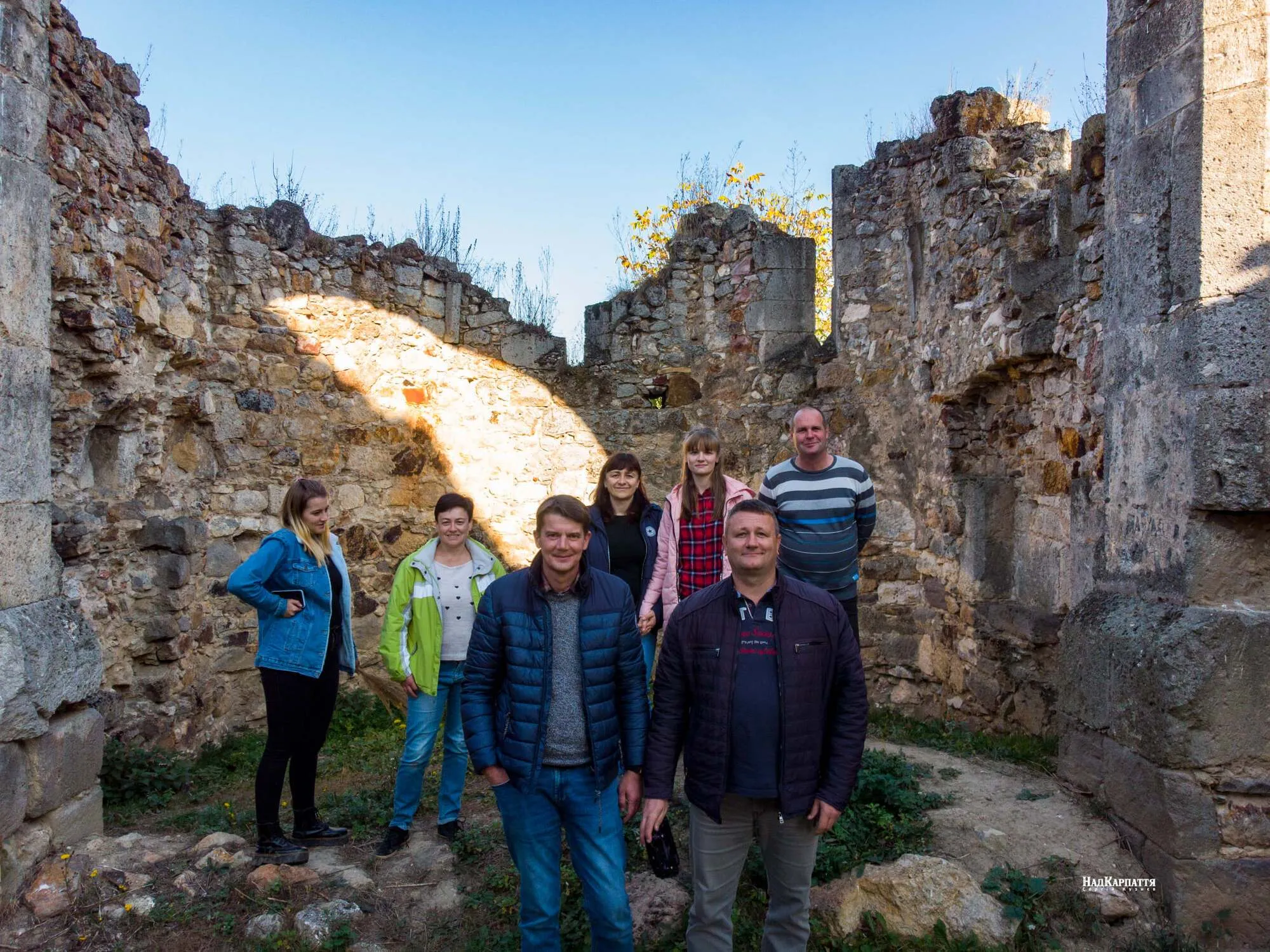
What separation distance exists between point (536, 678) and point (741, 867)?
0.84 metres

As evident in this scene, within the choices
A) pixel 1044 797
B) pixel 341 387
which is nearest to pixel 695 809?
pixel 1044 797

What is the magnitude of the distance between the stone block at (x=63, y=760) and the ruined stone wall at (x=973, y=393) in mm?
4205

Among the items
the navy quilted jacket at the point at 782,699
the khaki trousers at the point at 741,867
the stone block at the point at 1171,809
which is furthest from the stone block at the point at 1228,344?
the khaki trousers at the point at 741,867

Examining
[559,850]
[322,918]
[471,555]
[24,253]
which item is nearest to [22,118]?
[24,253]

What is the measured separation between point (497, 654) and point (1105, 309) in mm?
2770

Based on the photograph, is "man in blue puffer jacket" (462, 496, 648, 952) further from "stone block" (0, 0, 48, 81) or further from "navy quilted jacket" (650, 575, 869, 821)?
"stone block" (0, 0, 48, 81)

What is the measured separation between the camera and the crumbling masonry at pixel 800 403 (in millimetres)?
3119

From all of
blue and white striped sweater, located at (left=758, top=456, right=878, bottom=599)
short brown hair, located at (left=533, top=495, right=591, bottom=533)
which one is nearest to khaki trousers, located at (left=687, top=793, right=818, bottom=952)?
short brown hair, located at (left=533, top=495, right=591, bottom=533)

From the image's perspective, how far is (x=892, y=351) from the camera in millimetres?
6641

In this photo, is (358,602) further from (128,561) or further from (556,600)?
(556,600)

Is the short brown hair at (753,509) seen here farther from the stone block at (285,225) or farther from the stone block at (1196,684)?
the stone block at (285,225)

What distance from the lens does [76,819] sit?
3.69 metres

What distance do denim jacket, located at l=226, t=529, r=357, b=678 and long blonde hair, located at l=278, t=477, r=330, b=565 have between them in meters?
0.03

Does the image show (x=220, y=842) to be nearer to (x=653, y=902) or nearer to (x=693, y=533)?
(x=653, y=902)
